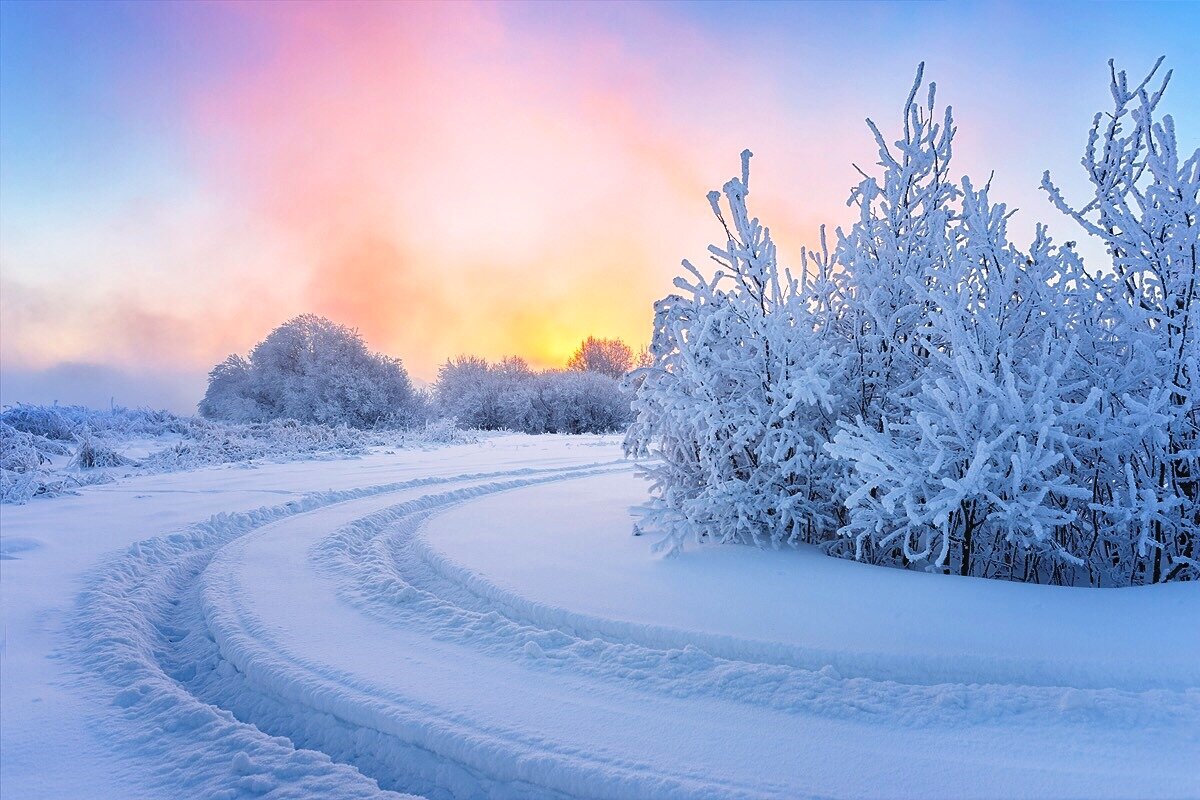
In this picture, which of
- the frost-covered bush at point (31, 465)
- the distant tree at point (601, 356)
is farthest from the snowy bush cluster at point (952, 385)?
the distant tree at point (601, 356)

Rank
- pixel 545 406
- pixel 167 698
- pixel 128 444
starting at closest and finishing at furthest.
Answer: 1. pixel 167 698
2. pixel 128 444
3. pixel 545 406

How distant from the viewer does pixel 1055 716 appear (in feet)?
11.5

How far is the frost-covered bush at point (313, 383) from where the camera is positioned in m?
→ 33.8

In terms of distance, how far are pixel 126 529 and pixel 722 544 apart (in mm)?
7453

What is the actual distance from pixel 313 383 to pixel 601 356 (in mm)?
28547

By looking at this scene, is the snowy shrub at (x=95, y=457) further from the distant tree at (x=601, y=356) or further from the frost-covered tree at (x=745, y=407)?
the distant tree at (x=601, y=356)

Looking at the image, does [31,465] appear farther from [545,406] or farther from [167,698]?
[545,406]

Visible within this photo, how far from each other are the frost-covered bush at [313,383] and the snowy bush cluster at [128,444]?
7.13 m

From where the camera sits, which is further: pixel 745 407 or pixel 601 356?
pixel 601 356

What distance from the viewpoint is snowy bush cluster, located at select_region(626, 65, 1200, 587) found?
5.46 metres

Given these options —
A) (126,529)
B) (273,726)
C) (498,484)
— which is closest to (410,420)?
(498,484)

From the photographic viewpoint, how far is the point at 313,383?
111 ft

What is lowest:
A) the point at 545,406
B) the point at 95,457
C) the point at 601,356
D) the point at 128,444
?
the point at 95,457

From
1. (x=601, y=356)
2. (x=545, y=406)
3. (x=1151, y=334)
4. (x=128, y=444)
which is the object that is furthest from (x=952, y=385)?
(x=601, y=356)
